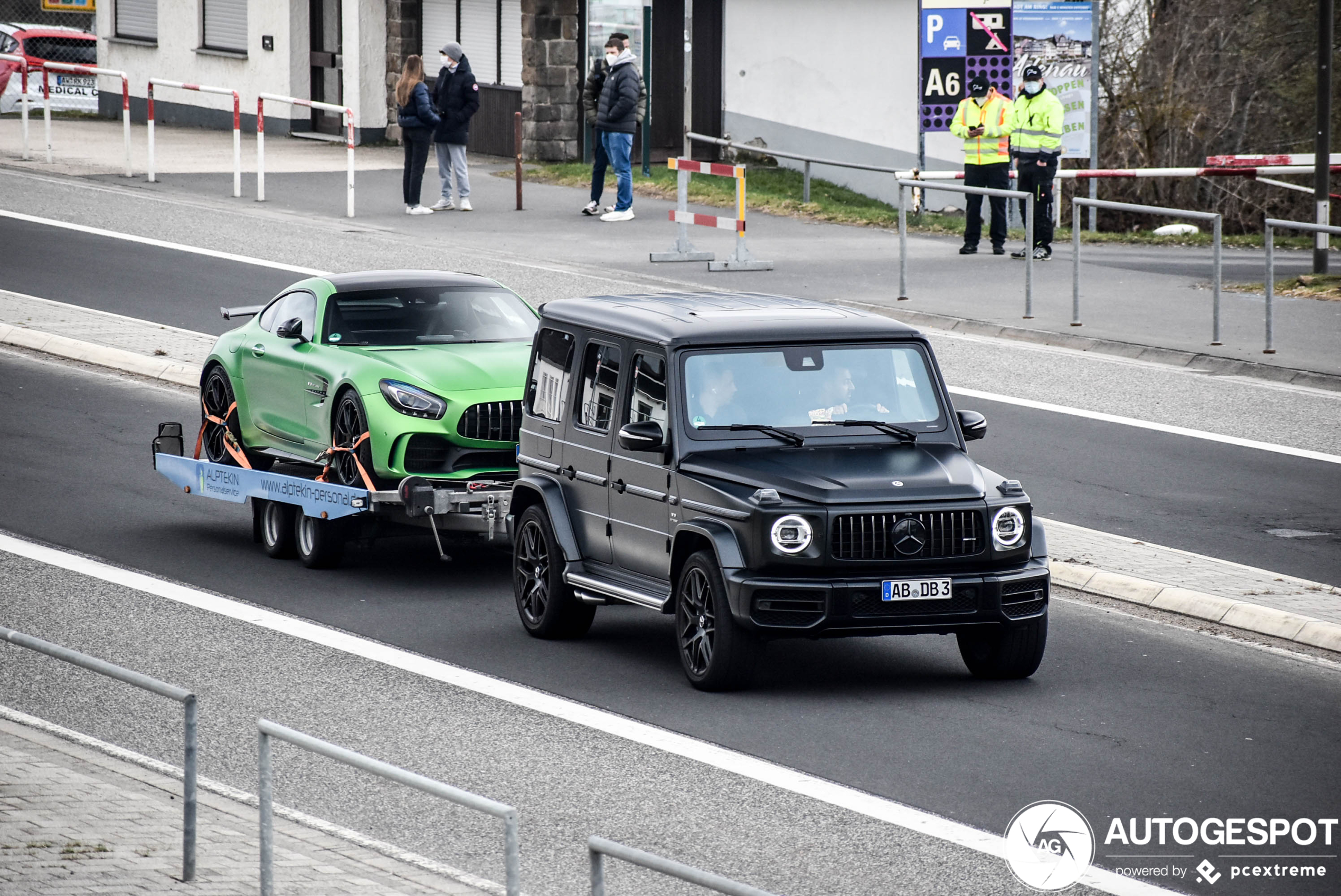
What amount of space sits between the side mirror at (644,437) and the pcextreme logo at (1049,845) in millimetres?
2787

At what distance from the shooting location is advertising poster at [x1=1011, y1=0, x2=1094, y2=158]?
28.7m

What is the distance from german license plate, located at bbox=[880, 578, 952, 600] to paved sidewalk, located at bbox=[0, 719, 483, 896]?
299cm

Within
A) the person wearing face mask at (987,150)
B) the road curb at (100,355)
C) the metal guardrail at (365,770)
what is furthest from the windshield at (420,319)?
the person wearing face mask at (987,150)

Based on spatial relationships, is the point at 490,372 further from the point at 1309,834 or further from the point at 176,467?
the point at 1309,834

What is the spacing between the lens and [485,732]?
912cm

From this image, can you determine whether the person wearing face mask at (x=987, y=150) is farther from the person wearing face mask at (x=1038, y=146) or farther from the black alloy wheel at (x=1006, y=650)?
the black alloy wheel at (x=1006, y=650)

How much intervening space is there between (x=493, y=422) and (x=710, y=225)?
1071 cm

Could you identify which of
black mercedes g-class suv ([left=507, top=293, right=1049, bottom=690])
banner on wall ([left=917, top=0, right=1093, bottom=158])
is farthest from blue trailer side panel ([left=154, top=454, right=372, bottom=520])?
banner on wall ([left=917, top=0, right=1093, bottom=158])

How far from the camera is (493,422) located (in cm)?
1229

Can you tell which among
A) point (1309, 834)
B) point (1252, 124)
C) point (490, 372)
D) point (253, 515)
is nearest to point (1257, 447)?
point (490, 372)

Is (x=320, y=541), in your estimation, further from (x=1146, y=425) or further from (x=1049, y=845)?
(x=1146, y=425)

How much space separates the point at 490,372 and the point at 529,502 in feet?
5.38

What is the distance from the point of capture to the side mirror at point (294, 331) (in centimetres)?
1335

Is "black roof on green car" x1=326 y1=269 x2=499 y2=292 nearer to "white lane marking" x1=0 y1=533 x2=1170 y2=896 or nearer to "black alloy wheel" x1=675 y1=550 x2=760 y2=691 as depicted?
"white lane marking" x1=0 y1=533 x2=1170 y2=896
